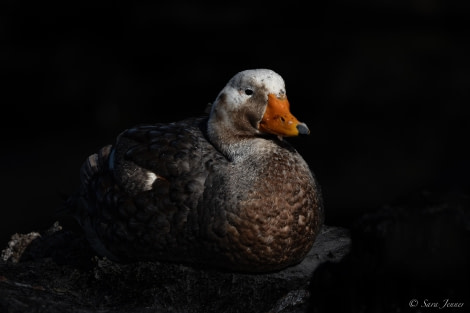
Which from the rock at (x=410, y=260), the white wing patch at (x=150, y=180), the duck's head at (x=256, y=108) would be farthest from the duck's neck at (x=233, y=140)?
the rock at (x=410, y=260)

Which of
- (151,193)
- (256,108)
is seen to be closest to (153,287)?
(151,193)

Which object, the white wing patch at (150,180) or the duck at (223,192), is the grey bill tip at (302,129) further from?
the white wing patch at (150,180)

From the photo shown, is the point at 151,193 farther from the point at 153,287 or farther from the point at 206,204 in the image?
the point at 153,287

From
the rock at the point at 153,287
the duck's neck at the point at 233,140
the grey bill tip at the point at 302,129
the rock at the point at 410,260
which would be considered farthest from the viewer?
the duck's neck at the point at 233,140

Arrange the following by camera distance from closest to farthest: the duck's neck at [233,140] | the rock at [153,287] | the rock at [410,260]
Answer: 1. the rock at [410,260]
2. the rock at [153,287]
3. the duck's neck at [233,140]

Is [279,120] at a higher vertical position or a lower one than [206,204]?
higher

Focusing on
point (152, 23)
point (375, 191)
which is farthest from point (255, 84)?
point (152, 23)

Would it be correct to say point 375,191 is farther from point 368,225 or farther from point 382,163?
point 368,225

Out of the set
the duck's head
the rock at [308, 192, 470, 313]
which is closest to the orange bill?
the duck's head

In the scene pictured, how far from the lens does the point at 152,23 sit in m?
9.90

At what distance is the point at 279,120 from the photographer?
15.3 feet

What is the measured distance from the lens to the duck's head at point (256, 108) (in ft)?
15.3

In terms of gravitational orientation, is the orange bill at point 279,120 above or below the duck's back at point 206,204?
above

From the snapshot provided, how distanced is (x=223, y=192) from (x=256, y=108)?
1.87 feet
